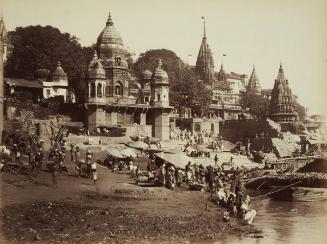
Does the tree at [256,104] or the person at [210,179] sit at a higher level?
the tree at [256,104]

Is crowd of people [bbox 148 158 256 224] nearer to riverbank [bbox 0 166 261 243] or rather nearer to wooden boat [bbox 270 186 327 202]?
riverbank [bbox 0 166 261 243]

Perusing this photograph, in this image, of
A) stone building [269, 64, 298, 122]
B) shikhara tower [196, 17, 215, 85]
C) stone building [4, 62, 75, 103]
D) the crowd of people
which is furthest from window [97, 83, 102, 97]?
shikhara tower [196, 17, 215, 85]

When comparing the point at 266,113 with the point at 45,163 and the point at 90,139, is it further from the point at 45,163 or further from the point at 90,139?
the point at 45,163

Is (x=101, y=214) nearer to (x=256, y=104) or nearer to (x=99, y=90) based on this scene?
(x=99, y=90)

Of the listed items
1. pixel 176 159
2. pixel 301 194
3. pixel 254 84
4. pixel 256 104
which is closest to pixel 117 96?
pixel 176 159

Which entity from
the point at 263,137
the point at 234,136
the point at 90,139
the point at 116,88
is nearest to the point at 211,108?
the point at 234,136

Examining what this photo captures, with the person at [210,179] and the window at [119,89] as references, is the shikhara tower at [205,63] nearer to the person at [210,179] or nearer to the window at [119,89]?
the window at [119,89]

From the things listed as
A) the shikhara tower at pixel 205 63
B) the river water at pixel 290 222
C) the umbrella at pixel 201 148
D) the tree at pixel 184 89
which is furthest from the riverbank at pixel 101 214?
the shikhara tower at pixel 205 63
